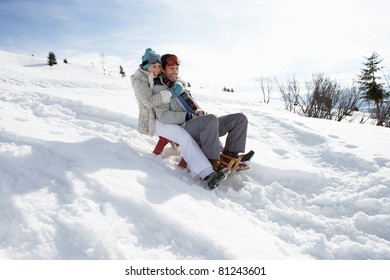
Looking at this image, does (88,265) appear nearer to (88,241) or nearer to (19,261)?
(88,241)

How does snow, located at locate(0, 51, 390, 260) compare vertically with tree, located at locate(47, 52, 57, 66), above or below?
below

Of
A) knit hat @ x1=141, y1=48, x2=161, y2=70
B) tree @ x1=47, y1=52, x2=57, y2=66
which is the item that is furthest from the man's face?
tree @ x1=47, y1=52, x2=57, y2=66

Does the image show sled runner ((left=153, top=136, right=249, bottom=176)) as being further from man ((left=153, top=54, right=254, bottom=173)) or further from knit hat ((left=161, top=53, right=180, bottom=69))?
knit hat ((left=161, top=53, right=180, bottom=69))

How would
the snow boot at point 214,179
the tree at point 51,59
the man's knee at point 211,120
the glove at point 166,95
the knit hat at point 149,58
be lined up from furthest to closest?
the tree at point 51,59, the knit hat at point 149,58, the glove at point 166,95, the man's knee at point 211,120, the snow boot at point 214,179

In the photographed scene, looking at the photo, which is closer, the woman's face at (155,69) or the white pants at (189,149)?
the white pants at (189,149)

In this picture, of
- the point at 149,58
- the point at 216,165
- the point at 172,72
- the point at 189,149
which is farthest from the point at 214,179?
the point at 149,58

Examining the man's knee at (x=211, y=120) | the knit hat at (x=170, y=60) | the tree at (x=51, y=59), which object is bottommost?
the man's knee at (x=211, y=120)

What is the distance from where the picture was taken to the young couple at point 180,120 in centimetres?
347

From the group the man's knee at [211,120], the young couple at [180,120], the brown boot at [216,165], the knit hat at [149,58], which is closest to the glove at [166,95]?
the young couple at [180,120]

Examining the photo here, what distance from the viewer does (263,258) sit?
7.36 ft

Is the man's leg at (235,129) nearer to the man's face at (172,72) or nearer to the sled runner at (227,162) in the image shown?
the sled runner at (227,162)

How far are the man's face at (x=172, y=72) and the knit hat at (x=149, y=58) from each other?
0.53 ft

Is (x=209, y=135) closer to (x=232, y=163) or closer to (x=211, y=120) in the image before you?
(x=211, y=120)

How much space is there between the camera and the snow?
7.14 feet
